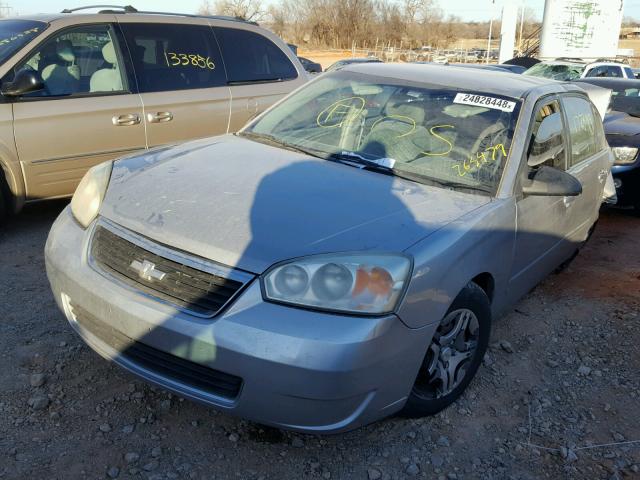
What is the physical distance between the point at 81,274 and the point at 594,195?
11.9 feet

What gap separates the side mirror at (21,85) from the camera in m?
4.51

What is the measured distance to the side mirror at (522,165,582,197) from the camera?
3.20 metres

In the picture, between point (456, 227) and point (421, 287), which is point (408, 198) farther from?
point (421, 287)

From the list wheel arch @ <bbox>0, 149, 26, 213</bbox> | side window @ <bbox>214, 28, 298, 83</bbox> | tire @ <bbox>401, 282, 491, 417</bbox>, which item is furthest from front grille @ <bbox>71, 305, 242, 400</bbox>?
side window @ <bbox>214, 28, 298, 83</bbox>

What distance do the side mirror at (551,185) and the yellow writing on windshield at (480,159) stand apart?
8.4 inches

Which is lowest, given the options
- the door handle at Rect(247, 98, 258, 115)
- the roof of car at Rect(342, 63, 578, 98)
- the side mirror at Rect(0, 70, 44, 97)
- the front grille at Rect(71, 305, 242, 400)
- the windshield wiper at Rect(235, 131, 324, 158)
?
the front grille at Rect(71, 305, 242, 400)

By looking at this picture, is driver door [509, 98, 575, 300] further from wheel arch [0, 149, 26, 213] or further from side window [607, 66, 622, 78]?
side window [607, 66, 622, 78]

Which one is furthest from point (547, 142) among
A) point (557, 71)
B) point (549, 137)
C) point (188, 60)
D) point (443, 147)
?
point (557, 71)

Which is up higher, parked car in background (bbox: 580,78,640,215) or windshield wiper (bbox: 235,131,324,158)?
windshield wiper (bbox: 235,131,324,158)

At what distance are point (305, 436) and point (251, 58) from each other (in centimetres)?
449

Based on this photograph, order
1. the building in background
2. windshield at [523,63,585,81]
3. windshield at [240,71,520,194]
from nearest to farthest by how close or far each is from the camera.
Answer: windshield at [240,71,520,194]
windshield at [523,63,585,81]
the building in background

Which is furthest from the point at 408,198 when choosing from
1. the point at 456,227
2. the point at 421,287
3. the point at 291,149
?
the point at 291,149

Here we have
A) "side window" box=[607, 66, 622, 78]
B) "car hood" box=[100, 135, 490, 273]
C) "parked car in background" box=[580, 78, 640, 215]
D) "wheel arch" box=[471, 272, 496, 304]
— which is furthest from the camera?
"side window" box=[607, 66, 622, 78]

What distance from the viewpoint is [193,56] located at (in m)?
5.74
